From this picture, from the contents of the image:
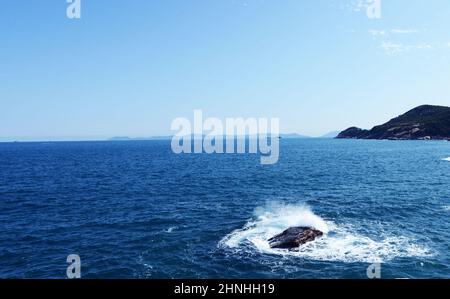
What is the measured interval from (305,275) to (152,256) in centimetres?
1597

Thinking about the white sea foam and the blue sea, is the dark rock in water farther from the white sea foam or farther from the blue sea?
the blue sea

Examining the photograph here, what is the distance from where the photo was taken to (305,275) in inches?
1235

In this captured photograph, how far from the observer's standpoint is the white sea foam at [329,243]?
118 feet

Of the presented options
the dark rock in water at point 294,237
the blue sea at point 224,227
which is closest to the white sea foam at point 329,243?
the blue sea at point 224,227

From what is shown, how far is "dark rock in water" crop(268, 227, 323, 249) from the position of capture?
39.0 meters

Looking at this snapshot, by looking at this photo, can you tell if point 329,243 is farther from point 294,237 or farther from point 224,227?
point 224,227

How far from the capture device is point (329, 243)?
39.5 metres

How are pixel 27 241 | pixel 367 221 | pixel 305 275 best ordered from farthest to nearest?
pixel 367 221 < pixel 27 241 < pixel 305 275

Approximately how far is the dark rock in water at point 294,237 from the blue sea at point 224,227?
3.40 feet

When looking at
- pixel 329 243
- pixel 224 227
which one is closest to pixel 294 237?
pixel 329 243
